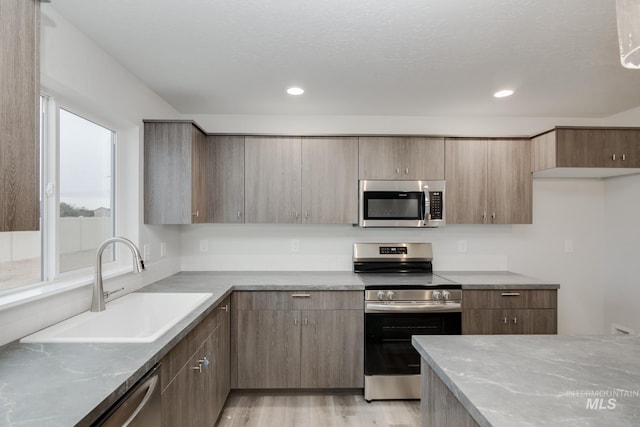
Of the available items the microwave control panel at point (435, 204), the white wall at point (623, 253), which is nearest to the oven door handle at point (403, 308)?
the microwave control panel at point (435, 204)

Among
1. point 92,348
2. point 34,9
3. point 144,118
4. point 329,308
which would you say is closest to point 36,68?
point 34,9

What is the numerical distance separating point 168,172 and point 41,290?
118 cm

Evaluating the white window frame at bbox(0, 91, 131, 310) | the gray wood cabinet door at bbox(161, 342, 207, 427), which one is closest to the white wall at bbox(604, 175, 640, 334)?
the gray wood cabinet door at bbox(161, 342, 207, 427)

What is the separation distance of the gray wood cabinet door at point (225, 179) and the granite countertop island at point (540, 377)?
79.8 inches

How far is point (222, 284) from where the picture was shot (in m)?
2.59

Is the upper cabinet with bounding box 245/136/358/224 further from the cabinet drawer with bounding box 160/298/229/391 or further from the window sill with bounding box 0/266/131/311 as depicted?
the window sill with bounding box 0/266/131/311

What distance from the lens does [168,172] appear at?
253 centimetres

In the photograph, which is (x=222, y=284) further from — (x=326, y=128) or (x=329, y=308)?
(x=326, y=128)

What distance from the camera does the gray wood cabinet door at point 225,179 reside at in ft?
9.66

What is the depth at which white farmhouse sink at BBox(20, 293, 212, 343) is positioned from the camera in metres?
1.40

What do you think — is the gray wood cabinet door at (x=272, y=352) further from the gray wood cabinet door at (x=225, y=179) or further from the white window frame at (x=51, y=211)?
the white window frame at (x=51, y=211)

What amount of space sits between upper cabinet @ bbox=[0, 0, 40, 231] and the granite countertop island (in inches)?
57.5

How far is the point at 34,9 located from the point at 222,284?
6.42ft

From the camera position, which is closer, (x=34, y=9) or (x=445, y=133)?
(x=34, y=9)
